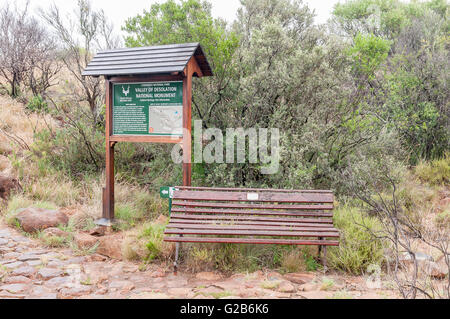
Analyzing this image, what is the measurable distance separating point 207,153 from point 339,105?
2.63m

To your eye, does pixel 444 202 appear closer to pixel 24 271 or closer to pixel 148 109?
pixel 148 109

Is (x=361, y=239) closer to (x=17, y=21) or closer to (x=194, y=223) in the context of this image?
(x=194, y=223)

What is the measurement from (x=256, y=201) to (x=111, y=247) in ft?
6.82

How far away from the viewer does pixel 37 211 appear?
5.69 metres

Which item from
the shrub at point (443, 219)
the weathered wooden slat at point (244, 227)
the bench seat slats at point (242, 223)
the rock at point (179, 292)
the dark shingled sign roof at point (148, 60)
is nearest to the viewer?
the rock at point (179, 292)

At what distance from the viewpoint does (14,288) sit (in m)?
3.76

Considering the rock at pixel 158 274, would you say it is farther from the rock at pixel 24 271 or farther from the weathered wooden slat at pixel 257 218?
the rock at pixel 24 271

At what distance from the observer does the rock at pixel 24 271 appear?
4118 mm

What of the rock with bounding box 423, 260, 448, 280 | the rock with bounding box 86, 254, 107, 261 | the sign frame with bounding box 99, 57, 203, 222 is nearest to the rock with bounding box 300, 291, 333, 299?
the rock with bounding box 423, 260, 448, 280

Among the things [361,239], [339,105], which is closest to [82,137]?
[339,105]

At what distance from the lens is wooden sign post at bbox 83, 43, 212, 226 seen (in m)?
5.29

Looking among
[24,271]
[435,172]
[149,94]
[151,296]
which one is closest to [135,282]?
[151,296]

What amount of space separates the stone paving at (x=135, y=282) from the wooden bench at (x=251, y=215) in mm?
364

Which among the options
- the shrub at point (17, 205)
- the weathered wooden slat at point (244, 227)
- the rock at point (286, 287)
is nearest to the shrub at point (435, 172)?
the weathered wooden slat at point (244, 227)
